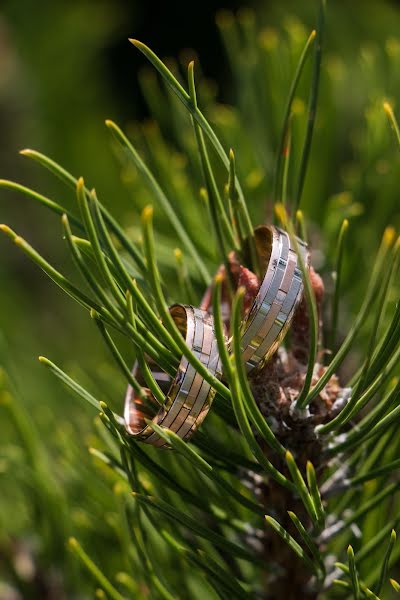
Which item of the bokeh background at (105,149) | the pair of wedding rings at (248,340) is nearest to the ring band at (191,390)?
the pair of wedding rings at (248,340)

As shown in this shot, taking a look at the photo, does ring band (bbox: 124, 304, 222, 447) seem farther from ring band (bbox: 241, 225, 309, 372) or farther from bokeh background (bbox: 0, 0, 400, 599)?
bokeh background (bbox: 0, 0, 400, 599)

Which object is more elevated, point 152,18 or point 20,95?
point 152,18

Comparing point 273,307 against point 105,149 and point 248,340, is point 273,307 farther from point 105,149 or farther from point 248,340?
point 105,149

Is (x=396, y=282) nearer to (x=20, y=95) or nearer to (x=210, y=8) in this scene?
(x=20, y=95)

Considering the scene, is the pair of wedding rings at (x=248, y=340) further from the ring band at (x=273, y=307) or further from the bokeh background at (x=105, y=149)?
the bokeh background at (x=105, y=149)

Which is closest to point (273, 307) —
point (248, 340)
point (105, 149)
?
point (248, 340)

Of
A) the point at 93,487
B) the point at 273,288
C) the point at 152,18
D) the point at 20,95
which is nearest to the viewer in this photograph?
the point at 273,288

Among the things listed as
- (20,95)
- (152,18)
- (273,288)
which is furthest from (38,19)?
(273,288)
